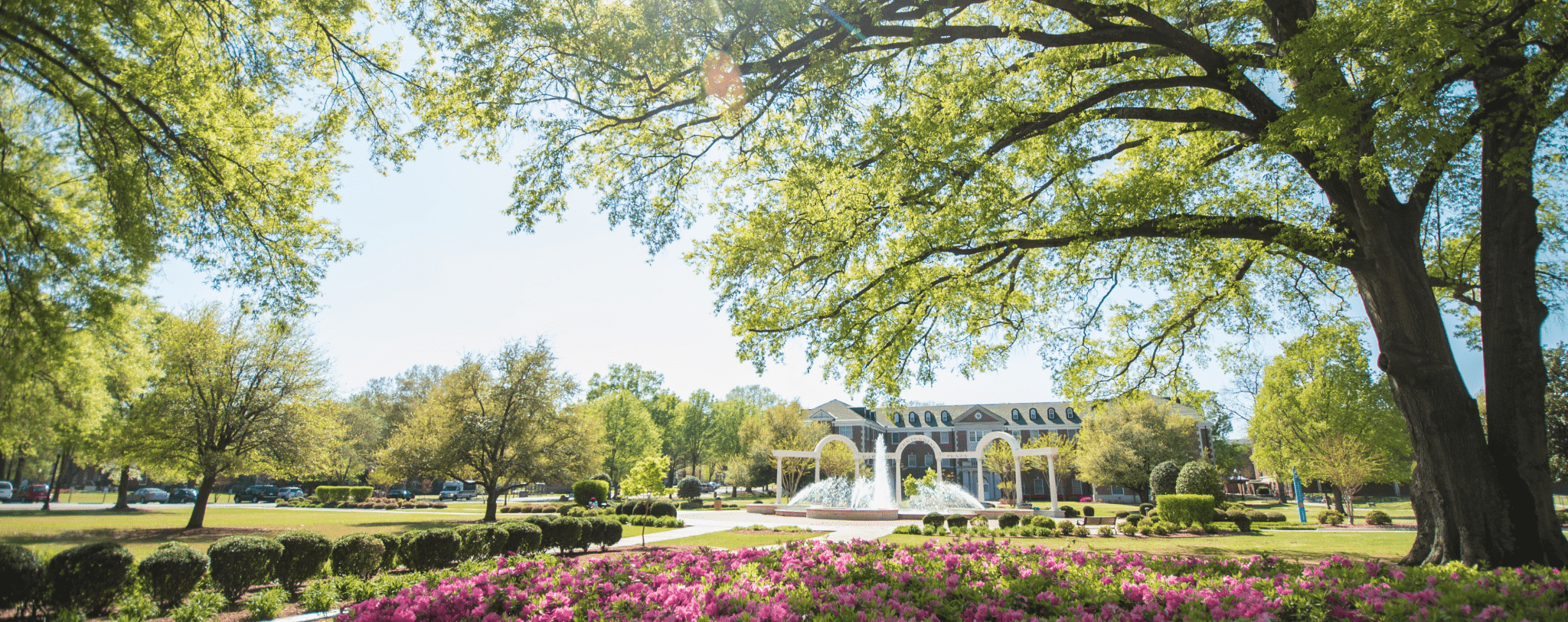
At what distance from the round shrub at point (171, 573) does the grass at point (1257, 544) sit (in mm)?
11203

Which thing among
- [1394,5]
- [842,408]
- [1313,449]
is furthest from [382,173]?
[842,408]

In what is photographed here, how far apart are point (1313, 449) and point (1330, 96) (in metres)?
27.0

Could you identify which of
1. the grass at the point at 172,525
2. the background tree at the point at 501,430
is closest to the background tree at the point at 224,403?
the grass at the point at 172,525

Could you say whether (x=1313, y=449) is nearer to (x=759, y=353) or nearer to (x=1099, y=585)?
(x=759, y=353)

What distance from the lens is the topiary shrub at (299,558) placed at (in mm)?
9961

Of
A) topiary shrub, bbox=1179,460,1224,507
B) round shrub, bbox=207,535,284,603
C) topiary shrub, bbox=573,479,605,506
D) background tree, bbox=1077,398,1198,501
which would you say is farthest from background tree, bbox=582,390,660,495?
round shrub, bbox=207,535,284,603

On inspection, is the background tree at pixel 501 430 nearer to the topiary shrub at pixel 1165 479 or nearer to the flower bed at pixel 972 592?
the flower bed at pixel 972 592

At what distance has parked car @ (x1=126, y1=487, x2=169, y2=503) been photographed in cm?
4075

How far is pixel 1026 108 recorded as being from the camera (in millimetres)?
9797

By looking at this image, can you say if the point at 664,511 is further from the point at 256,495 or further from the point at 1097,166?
the point at 256,495

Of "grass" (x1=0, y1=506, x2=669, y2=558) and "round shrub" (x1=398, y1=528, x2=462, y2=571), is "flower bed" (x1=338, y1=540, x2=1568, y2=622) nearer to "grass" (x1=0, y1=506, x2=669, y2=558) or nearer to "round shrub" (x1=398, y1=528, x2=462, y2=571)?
"round shrub" (x1=398, y1=528, x2=462, y2=571)

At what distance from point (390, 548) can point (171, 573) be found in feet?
11.0

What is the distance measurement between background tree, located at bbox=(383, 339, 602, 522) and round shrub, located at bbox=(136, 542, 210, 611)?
1733 centimetres

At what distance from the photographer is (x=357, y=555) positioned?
10.8 m
